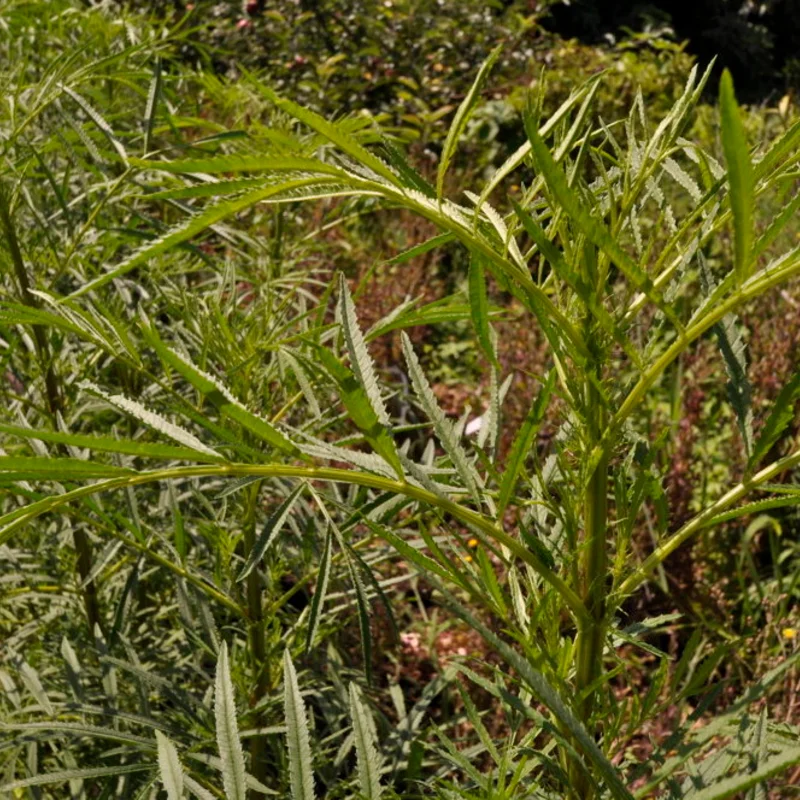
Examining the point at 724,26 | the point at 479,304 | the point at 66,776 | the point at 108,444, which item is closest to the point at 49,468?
the point at 108,444

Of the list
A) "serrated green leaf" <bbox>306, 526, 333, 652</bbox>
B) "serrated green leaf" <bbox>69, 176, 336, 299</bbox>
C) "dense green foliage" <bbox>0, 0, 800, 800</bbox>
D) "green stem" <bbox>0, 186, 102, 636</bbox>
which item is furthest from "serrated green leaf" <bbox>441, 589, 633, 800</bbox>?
"green stem" <bbox>0, 186, 102, 636</bbox>

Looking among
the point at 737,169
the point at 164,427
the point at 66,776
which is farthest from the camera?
the point at 66,776

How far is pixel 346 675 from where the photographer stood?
62.3 inches

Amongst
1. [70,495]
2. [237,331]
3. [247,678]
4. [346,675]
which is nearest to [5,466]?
[70,495]

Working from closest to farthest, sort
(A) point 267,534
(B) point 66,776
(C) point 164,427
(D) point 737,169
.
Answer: (D) point 737,169, (C) point 164,427, (A) point 267,534, (B) point 66,776

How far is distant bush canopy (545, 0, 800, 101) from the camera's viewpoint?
7418 mm

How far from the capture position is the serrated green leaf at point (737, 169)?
431mm

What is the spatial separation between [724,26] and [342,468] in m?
7.35

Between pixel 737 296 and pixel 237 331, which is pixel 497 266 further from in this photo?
pixel 237 331

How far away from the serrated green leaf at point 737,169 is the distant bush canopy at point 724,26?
7.21 m

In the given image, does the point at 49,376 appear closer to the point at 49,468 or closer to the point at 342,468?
the point at 342,468

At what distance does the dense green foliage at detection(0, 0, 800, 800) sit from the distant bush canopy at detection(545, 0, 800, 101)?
5.16 m

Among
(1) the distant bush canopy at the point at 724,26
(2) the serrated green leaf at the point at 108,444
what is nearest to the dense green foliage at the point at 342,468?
(2) the serrated green leaf at the point at 108,444

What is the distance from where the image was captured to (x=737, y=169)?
1.56 feet
